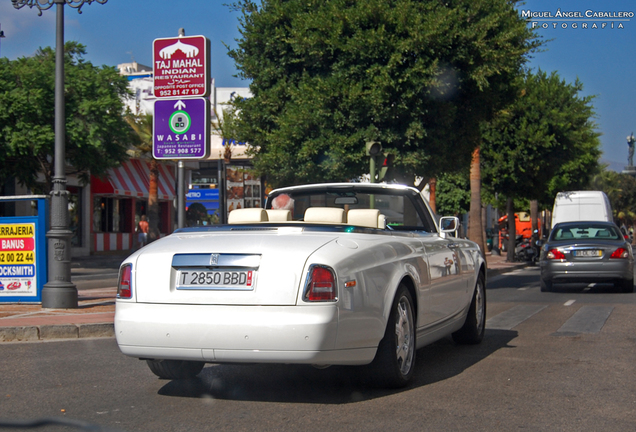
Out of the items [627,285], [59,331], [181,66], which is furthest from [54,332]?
[627,285]

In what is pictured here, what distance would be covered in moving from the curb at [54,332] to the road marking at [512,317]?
4692 millimetres

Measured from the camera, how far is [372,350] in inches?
193

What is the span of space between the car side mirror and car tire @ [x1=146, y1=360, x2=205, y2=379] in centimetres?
259

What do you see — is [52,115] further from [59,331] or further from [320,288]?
[320,288]

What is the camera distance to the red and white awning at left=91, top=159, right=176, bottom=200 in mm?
36625

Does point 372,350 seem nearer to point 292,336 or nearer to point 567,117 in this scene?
point 292,336

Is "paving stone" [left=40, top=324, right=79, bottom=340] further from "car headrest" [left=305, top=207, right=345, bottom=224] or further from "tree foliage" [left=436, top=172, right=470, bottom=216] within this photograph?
"tree foliage" [left=436, top=172, right=470, bottom=216]

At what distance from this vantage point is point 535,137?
97.3ft

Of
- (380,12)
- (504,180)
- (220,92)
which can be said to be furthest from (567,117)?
(220,92)

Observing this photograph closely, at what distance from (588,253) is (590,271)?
38 cm

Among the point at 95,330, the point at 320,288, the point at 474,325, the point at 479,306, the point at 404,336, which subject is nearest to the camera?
the point at 320,288

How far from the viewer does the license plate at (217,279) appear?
15.4 feet

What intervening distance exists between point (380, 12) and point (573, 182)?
27.2m

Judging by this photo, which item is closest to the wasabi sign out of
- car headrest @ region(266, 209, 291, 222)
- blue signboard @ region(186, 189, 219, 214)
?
car headrest @ region(266, 209, 291, 222)
